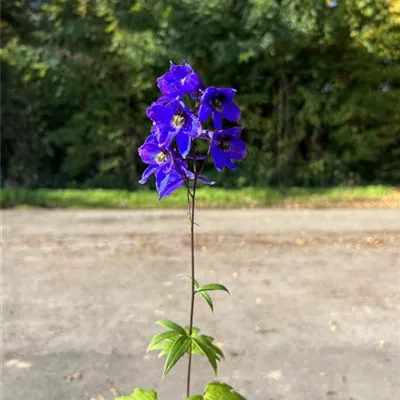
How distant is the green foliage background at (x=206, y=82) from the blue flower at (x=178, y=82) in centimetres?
977

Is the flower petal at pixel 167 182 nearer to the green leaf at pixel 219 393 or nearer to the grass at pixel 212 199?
the green leaf at pixel 219 393

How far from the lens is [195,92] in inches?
80.9

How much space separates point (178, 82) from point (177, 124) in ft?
0.48

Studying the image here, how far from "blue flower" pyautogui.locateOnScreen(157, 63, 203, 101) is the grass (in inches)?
342

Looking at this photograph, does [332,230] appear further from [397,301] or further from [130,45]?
[130,45]

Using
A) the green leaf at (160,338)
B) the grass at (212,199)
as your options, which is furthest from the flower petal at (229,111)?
the grass at (212,199)

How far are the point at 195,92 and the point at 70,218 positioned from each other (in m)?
7.75

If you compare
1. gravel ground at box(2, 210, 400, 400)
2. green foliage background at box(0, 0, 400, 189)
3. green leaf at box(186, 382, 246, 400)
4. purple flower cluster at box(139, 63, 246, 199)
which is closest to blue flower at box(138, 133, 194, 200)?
purple flower cluster at box(139, 63, 246, 199)

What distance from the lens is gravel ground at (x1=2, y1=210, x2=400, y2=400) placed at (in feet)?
11.8

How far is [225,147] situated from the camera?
211 centimetres

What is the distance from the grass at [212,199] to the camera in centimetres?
1089

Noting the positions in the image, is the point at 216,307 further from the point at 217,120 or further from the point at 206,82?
the point at 206,82

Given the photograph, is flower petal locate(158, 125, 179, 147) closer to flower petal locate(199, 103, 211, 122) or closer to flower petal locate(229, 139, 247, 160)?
flower petal locate(199, 103, 211, 122)

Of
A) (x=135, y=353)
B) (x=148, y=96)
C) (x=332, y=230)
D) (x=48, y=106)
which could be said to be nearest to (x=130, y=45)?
(x=148, y=96)
